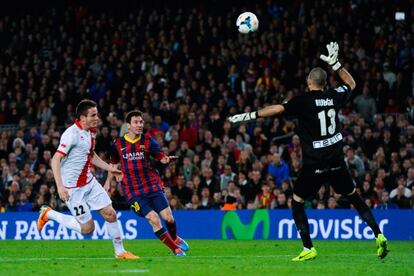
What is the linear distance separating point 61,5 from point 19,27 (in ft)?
6.31

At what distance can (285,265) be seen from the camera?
1355 centimetres

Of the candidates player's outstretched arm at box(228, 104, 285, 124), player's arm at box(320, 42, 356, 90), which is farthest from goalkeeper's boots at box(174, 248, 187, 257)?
player's arm at box(320, 42, 356, 90)

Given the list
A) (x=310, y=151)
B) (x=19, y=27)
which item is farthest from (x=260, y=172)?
(x=19, y=27)

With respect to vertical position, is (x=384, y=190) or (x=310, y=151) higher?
(x=310, y=151)

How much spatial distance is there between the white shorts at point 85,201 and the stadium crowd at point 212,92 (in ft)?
30.9

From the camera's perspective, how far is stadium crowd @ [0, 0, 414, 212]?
25.4 metres

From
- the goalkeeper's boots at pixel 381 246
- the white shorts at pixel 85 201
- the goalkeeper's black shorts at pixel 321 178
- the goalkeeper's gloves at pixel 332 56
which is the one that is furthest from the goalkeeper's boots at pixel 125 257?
the goalkeeper's gloves at pixel 332 56

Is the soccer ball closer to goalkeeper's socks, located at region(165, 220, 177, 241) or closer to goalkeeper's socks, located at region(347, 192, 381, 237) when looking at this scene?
goalkeeper's socks, located at region(165, 220, 177, 241)

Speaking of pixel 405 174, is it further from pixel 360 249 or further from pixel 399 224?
pixel 360 249

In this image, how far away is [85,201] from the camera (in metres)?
15.5

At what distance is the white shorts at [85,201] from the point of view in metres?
15.4

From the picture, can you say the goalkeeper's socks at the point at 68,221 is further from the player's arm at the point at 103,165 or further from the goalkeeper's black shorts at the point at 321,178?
the goalkeeper's black shorts at the point at 321,178

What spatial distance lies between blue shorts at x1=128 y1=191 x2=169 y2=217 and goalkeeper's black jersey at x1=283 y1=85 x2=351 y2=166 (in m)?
3.02

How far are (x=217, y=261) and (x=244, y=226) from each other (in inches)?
391
